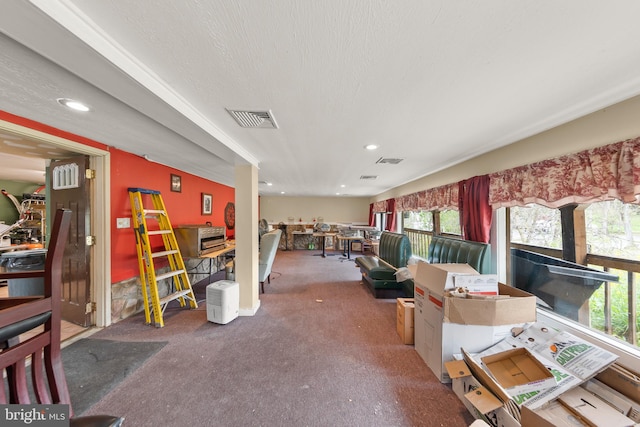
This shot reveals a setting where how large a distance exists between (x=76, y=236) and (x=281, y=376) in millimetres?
2831

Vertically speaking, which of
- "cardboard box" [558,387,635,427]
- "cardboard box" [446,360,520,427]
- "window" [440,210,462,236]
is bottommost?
"cardboard box" [446,360,520,427]

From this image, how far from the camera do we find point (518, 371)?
1503mm

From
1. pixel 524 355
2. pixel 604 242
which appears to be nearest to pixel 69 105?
pixel 524 355

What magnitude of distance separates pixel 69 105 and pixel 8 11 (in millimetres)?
1093

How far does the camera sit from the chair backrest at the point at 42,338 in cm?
73

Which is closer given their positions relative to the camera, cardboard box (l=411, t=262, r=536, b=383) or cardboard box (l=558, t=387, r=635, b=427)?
cardboard box (l=558, t=387, r=635, b=427)

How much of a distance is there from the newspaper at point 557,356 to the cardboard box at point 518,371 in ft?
0.10

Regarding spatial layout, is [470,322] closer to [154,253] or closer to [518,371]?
[518,371]

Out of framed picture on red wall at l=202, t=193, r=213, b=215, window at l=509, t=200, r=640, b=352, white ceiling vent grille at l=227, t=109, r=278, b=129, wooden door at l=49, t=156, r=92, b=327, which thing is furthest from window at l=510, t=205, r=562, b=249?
framed picture on red wall at l=202, t=193, r=213, b=215

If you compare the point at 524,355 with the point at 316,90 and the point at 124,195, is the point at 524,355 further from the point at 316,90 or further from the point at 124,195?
the point at 124,195

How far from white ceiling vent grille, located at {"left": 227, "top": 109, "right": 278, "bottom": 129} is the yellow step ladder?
1.91m

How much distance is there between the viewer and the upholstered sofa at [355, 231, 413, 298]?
3385mm

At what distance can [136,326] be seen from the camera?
2461mm

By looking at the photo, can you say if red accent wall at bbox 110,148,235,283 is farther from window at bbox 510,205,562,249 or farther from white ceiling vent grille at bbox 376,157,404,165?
window at bbox 510,205,562,249
